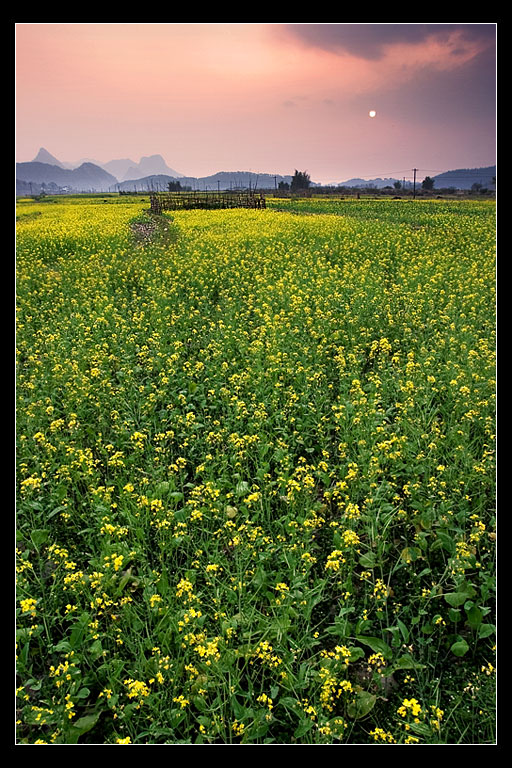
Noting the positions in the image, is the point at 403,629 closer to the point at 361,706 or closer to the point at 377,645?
the point at 377,645

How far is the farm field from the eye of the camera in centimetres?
293

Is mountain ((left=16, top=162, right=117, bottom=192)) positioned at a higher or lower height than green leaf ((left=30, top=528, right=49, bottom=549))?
higher

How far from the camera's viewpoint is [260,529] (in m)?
4.09

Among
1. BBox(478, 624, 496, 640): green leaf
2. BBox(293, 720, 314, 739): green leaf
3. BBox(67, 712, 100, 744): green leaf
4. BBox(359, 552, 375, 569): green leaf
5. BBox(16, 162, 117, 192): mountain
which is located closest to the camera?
BBox(293, 720, 314, 739): green leaf

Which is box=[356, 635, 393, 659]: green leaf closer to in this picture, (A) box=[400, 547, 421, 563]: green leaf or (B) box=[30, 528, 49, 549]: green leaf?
(A) box=[400, 547, 421, 563]: green leaf

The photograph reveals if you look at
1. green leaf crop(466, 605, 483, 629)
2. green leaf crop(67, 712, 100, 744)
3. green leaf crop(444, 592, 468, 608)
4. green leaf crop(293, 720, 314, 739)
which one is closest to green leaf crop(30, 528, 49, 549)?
green leaf crop(67, 712, 100, 744)

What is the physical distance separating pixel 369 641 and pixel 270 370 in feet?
13.9

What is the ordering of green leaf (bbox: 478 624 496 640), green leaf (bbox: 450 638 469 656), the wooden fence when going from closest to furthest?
green leaf (bbox: 450 638 469 656) → green leaf (bbox: 478 624 496 640) → the wooden fence

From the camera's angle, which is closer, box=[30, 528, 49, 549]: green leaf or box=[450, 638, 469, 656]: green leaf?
box=[450, 638, 469, 656]: green leaf

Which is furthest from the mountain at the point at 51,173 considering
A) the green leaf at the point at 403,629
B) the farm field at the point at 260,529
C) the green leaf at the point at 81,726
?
the green leaf at the point at 403,629

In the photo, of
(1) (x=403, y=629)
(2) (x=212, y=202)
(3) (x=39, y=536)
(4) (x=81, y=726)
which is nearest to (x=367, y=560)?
(1) (x=403, y=629)
